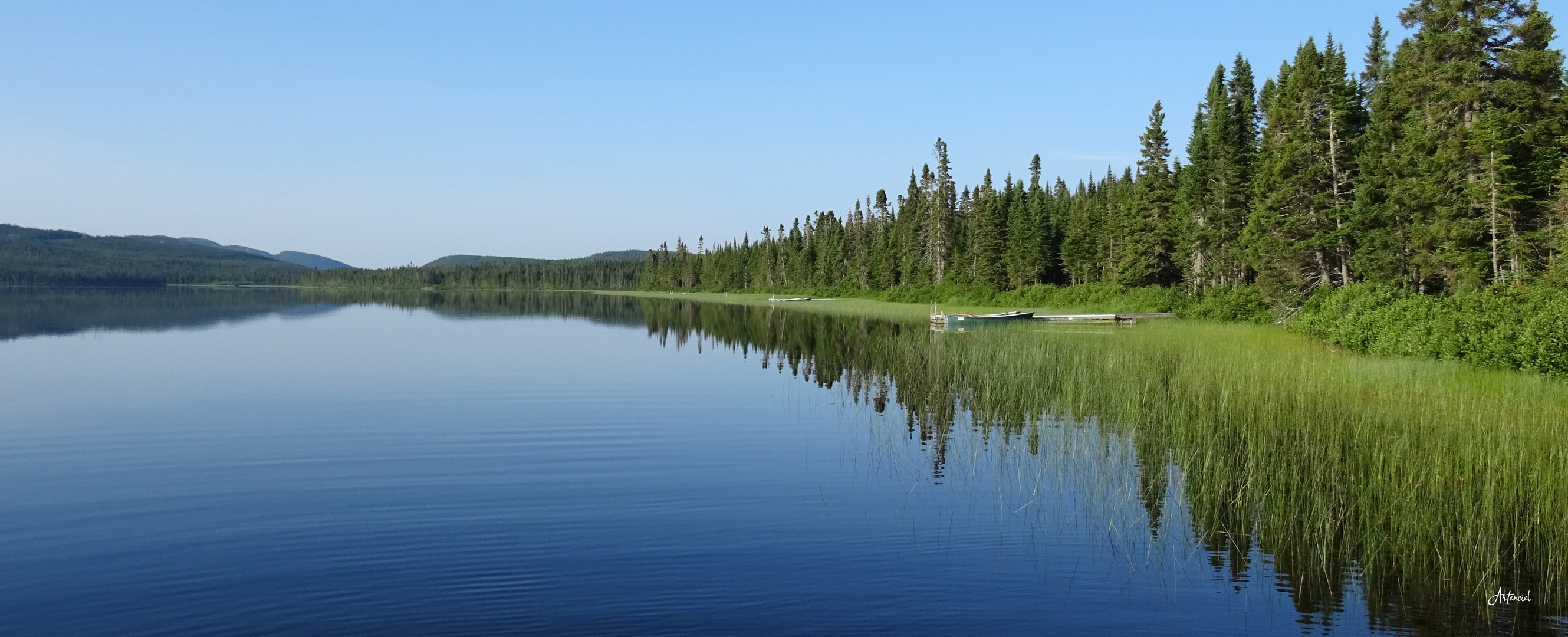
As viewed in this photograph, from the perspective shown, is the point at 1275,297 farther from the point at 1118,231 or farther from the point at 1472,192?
the point at 1118,231

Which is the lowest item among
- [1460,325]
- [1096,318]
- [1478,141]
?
[1096,318]

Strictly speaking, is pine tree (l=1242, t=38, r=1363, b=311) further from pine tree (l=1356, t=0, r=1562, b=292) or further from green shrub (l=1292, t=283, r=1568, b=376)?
green shrub (l=1292, t=283, r=1568, b=376)

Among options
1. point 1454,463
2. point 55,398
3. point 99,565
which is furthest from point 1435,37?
point 55,398

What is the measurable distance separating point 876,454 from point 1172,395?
666cm

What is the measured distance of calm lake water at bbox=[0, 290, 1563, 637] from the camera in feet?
26.0

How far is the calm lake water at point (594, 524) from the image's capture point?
7.94 meters

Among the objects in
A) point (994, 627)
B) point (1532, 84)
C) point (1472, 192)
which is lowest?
point (994, 627)

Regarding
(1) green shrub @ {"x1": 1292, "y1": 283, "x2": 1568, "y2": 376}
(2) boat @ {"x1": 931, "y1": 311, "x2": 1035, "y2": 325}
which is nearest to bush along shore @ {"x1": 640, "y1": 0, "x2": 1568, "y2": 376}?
(1) green shrub @ {"x1": 1292, "y1": 283, "x2": 1568, "y2": 376}

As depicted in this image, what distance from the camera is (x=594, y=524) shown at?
10.9m

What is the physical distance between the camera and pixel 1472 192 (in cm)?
3002

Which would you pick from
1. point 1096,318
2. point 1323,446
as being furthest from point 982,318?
point 1323,446

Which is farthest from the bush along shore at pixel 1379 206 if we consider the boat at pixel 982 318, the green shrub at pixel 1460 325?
the boat at pixel 982 318
